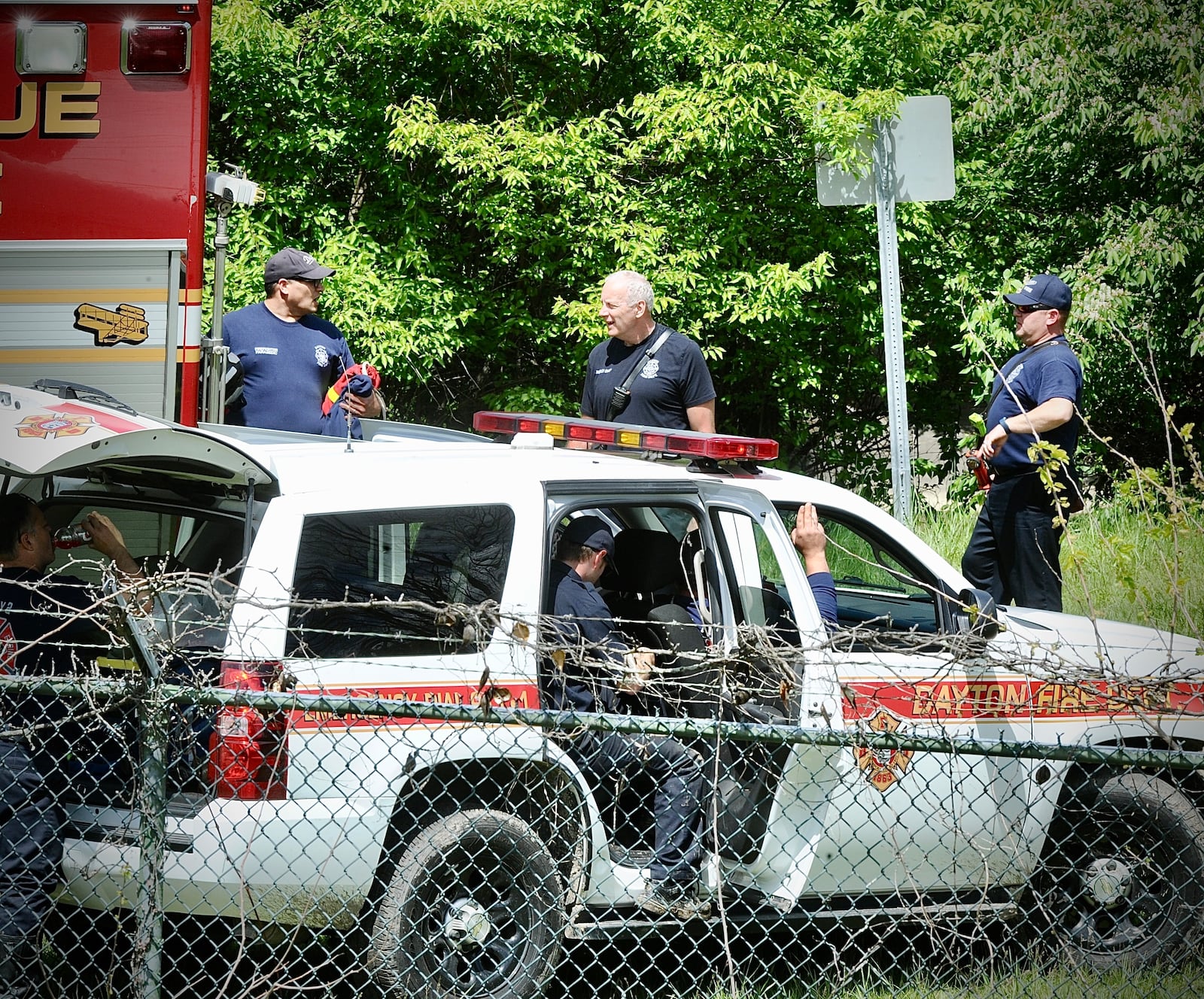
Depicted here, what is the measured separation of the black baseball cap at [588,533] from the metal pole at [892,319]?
302cm

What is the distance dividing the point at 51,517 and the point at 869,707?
288 cm

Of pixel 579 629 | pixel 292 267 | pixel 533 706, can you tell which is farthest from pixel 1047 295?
pixel 292 267

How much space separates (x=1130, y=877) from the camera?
4.16 m

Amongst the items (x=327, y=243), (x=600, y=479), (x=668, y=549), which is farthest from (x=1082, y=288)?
(x=600, y=479)

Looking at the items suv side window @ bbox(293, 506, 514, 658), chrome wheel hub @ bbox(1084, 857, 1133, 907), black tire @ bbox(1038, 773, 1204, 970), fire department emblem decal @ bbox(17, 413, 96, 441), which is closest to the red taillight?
suv side window @ bbox(293, 506, 514, 658)

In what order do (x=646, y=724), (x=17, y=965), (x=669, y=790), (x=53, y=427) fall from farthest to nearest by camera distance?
(x=669, y=790) < (x=53, y=427) < (x=17, y=965) < (x=646, y=724)

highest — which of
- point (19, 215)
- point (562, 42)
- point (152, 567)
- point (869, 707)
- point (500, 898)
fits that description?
point (562, 42)

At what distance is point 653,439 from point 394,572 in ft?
3.62

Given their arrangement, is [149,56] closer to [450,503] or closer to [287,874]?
[450,503]

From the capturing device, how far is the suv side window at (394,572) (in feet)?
12.5

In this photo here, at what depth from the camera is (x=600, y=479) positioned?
4203 millimetres

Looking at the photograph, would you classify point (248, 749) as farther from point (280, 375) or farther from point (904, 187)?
point (904, 187)

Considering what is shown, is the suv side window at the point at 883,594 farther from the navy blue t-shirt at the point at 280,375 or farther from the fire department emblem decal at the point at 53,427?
the navy blue t-shirt at the point at 280,375

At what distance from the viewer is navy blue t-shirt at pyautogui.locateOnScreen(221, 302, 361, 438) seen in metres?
6.86
